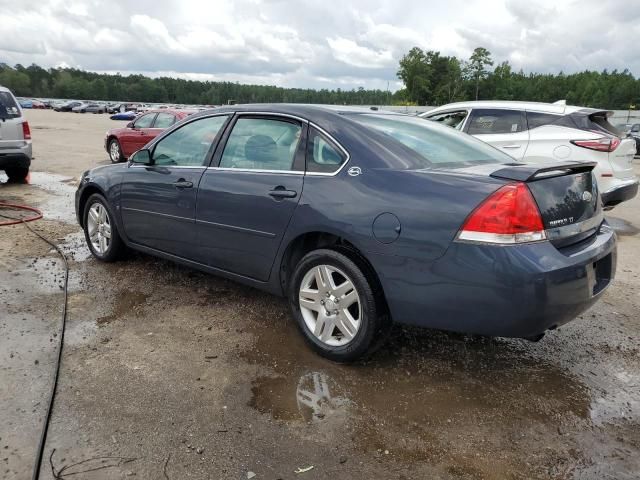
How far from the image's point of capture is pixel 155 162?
463 centimetres

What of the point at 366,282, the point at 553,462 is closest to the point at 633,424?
the point at 553,462

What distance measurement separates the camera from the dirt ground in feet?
8.00

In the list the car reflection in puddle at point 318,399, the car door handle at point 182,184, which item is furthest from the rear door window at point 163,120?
the car reflection in puddle at point 318,399

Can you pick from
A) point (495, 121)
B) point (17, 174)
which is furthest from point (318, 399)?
point (17, 174)

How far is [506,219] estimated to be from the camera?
2.65m

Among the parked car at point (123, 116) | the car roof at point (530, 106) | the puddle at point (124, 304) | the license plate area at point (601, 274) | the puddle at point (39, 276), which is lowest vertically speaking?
the parked car at point (123, 116)

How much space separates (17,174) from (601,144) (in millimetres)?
10361

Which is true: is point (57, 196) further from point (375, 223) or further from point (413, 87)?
point (413, 87)

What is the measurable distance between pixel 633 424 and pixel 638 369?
30.0 inches

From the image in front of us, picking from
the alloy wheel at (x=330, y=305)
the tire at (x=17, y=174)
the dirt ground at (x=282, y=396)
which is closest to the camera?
the dirt ground at (x=282, y=396)

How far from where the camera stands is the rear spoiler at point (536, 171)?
2.76 m

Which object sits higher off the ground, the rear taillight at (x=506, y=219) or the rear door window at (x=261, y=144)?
the rear door window at (x=261, y=144)

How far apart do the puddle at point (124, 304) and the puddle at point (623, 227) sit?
638cm

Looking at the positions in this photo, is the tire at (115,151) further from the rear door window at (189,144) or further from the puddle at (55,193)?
the rear door window at (189,144)
